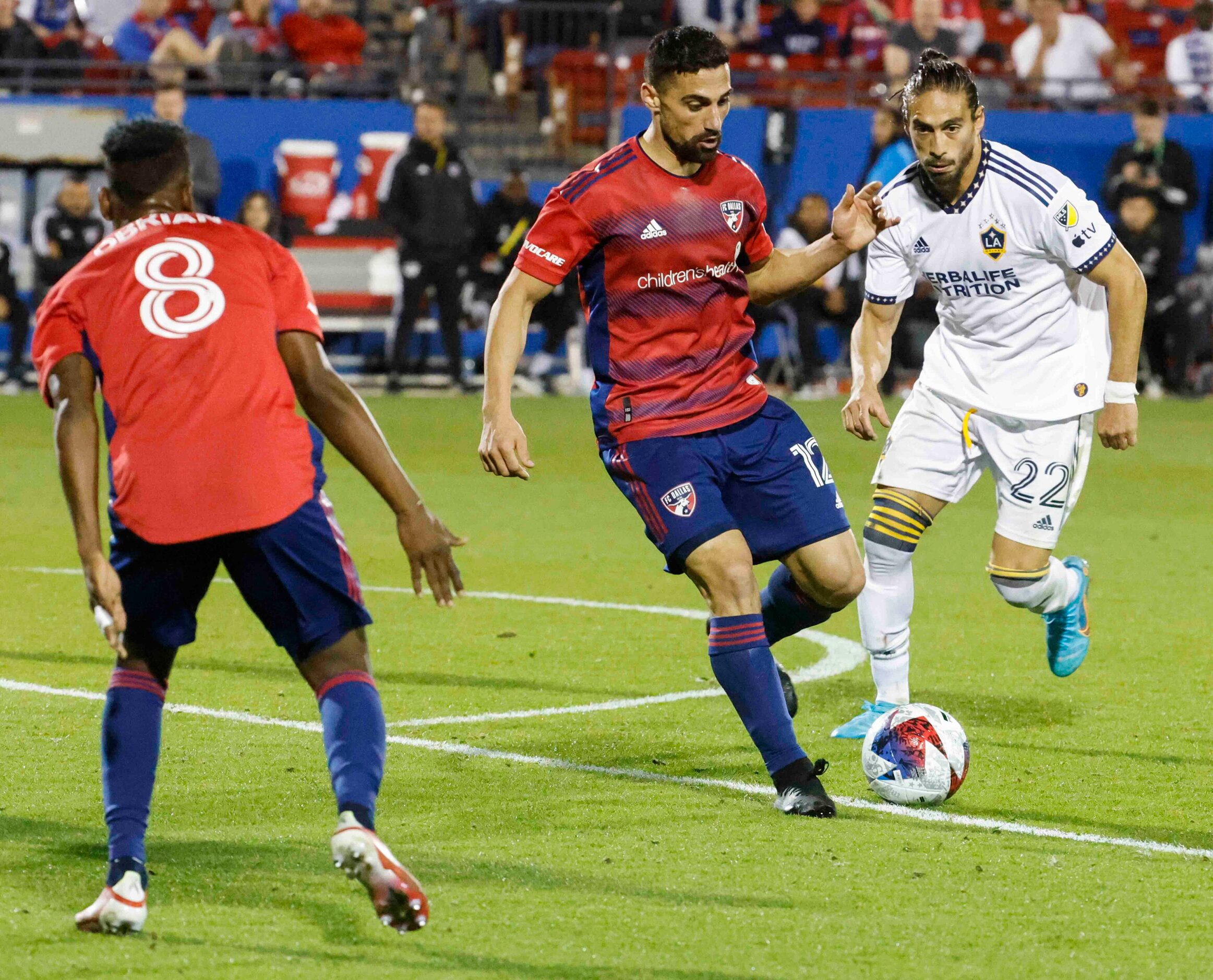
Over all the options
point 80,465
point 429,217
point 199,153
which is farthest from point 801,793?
point 199,153

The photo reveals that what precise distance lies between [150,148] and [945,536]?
8.02 metres

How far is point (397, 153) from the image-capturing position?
66.4 ft

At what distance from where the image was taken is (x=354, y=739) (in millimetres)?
4223

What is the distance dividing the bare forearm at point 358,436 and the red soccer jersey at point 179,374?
0.13 meters

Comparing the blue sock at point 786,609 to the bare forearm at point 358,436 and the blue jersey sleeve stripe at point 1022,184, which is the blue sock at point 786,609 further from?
the bare forearm at point 358,436

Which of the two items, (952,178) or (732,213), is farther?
(952,178)

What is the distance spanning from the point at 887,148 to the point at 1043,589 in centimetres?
1257

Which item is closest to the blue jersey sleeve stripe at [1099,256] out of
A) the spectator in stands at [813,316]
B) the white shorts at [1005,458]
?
the white shorts at [1005,458]

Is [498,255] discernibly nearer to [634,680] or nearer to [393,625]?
[393,625]

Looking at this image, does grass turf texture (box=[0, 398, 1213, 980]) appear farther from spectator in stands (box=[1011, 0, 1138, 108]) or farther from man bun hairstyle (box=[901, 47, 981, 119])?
spectator in stands (box=[1011, 0, 1138, 108])

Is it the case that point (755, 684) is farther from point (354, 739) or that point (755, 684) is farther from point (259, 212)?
point (259, 212)

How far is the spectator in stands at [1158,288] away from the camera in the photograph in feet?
63.2

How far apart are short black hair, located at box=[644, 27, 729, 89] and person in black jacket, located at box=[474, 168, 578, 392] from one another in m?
13.1

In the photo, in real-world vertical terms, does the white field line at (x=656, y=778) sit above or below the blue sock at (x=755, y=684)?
below
